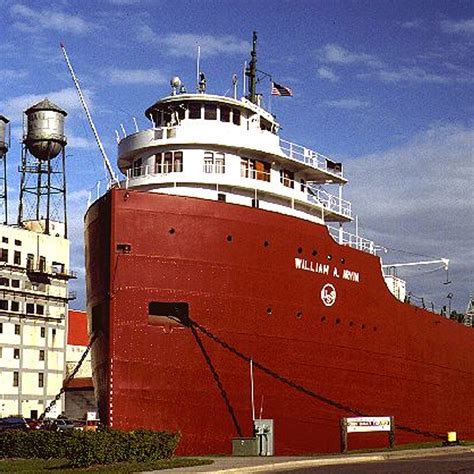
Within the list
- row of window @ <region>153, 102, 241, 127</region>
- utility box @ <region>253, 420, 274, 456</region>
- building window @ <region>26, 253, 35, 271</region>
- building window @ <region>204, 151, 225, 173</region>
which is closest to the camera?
utility box @ <region>253, 420, 274, 456</region>

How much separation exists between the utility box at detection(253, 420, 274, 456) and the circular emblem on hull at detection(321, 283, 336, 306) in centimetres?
501

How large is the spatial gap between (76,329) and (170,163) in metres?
58.3

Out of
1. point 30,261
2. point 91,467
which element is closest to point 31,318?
point 30,261

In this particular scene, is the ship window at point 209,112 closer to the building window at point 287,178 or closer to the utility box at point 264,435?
the building window at point 287,178

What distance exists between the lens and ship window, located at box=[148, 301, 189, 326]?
81.9 ft

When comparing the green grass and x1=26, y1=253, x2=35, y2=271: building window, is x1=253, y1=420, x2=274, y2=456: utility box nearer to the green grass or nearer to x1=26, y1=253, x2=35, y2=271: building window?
the green grass

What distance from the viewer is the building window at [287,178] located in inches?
1230

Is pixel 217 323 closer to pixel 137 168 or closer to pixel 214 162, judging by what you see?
pixel 214 162

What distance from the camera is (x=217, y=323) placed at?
2514 cm

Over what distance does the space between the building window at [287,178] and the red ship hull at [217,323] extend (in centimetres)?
336

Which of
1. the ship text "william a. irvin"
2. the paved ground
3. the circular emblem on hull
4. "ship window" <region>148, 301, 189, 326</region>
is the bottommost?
the paved ground

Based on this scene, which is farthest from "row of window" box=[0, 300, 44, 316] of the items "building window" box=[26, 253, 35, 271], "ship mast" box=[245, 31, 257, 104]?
"ship mast" box=[245, 31, 257, 104]

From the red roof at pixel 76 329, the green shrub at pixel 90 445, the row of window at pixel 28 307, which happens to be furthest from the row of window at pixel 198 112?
the red roof at pixel 76 329

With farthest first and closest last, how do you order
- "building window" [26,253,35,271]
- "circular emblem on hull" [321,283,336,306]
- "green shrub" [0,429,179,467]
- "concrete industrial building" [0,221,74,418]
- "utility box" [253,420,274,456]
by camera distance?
1. "building window" [26,253,35,271]
2. "concrete industrial building" [0,221,74,418]
3. "circular emblem on hull" [321,283,336,306]
4. "utility box" [253,420,274,456]
5. "green shrub" [0,429,179,467]
